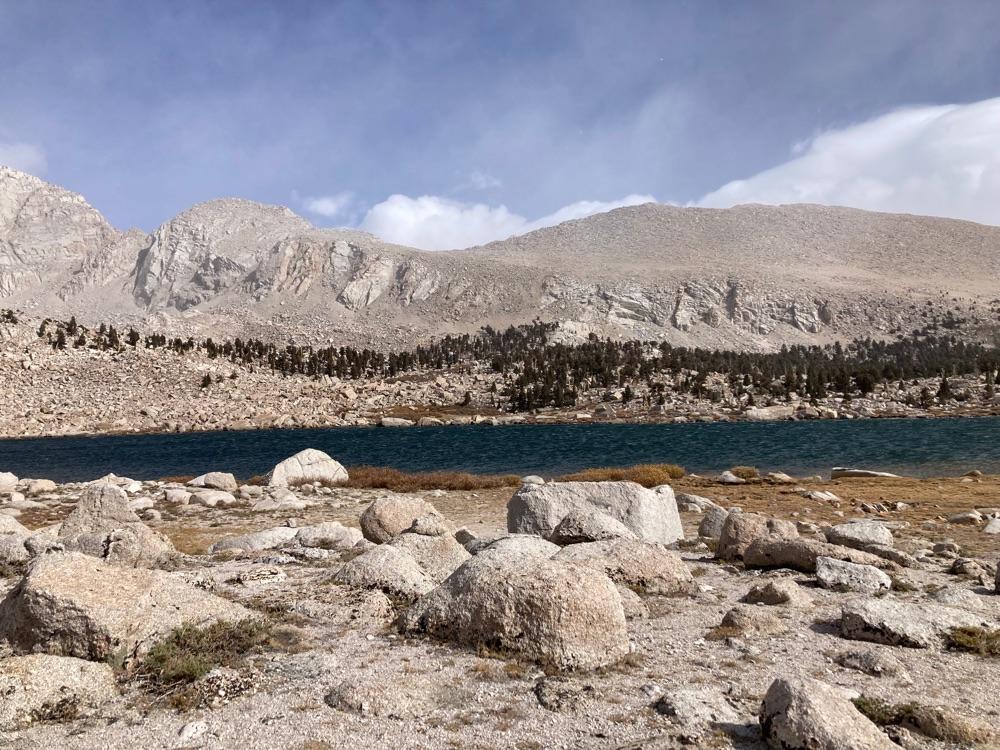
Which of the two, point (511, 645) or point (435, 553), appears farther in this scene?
point (435, 553)

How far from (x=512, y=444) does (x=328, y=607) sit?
5035cm

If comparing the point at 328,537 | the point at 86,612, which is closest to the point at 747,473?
the point at 328,537

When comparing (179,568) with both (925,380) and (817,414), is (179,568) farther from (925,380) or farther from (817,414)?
(925,380)

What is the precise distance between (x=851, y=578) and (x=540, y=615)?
24.1ft

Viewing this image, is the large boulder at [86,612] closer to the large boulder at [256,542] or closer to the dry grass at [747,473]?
the large boulder at [256,542]

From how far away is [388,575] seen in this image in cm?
1105

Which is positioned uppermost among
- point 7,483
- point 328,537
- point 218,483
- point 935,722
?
point 935,722

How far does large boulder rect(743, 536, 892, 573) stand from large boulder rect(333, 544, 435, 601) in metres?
7.36

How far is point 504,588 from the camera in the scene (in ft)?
27.6

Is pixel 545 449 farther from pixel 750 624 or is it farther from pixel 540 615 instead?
pixel 540 615

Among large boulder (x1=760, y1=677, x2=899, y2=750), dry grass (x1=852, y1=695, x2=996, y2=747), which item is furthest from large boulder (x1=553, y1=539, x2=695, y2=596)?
large boulder (x1=760, y1=677, x2=899, y2=750)

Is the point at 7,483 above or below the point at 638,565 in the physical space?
below

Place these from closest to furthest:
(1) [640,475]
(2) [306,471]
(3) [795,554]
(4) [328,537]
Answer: (3) [795,554], (4) [328,537], (1) [640,475], (2) [306,471]

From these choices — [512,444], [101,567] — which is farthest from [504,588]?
[512,444]
